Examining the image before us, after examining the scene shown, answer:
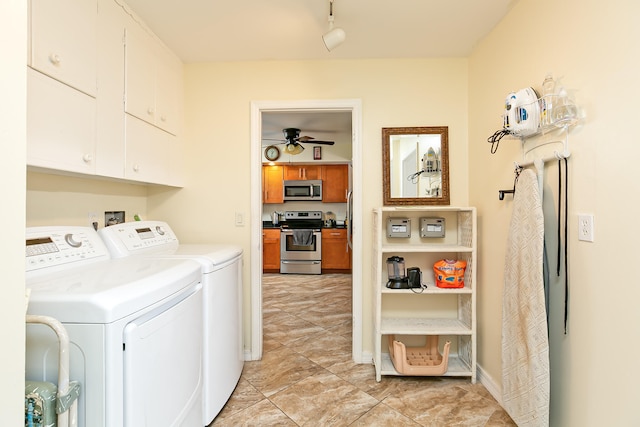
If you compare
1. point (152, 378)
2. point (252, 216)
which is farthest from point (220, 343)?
point (252, 216)

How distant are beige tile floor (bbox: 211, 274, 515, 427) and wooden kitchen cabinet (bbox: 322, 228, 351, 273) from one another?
9.22 ft

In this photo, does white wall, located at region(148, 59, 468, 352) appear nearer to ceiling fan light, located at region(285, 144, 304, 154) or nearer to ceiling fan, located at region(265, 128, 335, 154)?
ceiling fan, located at region(265, 128, 335, 154)

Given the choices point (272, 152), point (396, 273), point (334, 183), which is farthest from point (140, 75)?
point (334, 183)

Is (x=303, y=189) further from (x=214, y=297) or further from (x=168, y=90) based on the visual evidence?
(x=214, y=297)

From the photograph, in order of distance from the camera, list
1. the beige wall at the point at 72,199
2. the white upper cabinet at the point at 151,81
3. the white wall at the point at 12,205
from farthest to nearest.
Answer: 1. the white upper cabinet at the point at 151,81
2. the beige wall at the point at 72,199
3. the white wall at the point at 12,205

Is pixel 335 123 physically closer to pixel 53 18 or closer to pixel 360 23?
pixel 360 23

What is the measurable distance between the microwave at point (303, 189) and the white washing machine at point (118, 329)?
4.44m

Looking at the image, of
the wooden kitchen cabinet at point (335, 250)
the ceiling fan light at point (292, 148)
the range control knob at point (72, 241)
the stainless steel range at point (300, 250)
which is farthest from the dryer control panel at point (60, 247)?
the wooden kitchen cabinet at point (335, 250)

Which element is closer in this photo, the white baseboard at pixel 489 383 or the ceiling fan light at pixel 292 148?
the white baseboard at pixel 489 383

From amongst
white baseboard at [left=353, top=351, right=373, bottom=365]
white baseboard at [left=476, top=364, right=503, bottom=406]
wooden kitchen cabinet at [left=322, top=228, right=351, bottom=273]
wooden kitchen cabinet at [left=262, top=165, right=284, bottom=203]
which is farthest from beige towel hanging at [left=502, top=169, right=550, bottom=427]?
wooden kitchen cabinet at [left=262, top=165, right=284, bottom=203]

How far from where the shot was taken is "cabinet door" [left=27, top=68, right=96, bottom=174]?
1.17 meters

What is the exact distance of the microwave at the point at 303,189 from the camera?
5863mm

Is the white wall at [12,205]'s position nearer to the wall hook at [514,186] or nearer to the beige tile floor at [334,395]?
the beige tile floor at [334,395]

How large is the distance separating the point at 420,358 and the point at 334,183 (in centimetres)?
409
